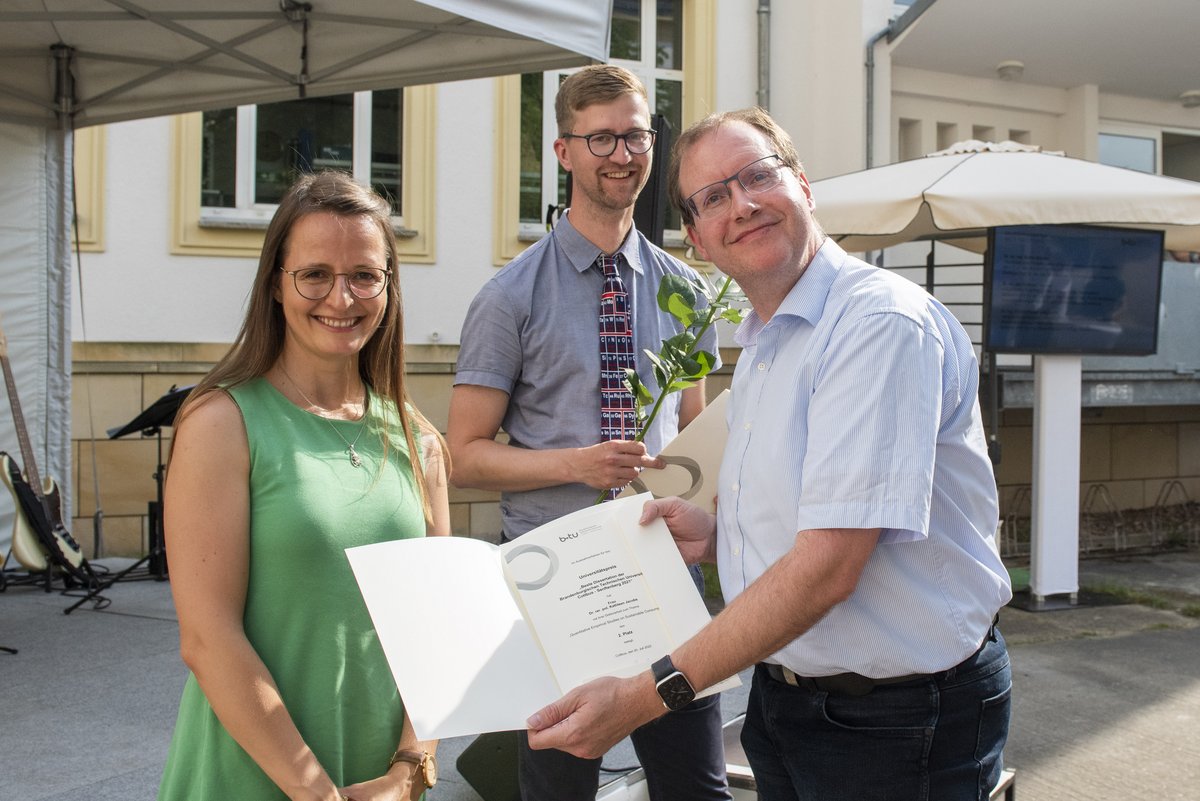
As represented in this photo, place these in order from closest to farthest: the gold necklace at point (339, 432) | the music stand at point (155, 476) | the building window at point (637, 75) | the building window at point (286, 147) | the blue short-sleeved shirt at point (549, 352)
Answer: the gold necklace at point (339, 432) → the blue short-sleeved shirt at point (549, 352) → the music stand at point (155, 476) → the building window at point (286, 147) → the building window at point (637, 75)

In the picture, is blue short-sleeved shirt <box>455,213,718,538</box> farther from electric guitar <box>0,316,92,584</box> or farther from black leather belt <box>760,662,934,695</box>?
electric guitar <box>0,316,92,584</box>

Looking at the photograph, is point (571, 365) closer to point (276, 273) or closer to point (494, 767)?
point (276, 273)

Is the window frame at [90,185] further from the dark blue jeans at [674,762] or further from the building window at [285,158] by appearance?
the dark blue jeans at [674,762]

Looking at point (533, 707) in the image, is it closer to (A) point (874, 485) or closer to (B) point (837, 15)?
(A) point (874, 485)

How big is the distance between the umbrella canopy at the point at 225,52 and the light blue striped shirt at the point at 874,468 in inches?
124

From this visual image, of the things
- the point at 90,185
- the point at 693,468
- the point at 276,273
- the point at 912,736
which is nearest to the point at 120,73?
the point at 90,185

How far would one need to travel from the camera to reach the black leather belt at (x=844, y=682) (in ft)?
5.14

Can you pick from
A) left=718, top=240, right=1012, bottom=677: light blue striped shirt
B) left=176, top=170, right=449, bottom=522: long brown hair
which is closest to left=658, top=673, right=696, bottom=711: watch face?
left=718, top=240, right=1012, bottom=677: light blue striped shirt

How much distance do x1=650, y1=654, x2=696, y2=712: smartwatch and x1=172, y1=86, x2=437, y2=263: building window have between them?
264 inches

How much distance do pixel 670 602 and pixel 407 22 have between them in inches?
160

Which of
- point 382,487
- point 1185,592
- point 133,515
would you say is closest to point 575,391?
point 382,487

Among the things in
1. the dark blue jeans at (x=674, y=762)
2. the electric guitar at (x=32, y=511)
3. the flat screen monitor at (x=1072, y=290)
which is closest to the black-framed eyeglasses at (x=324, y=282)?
the dark blue jeans at (x=674, y=762)

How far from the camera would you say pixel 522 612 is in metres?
1.61

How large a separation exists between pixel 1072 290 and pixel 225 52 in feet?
16.7
